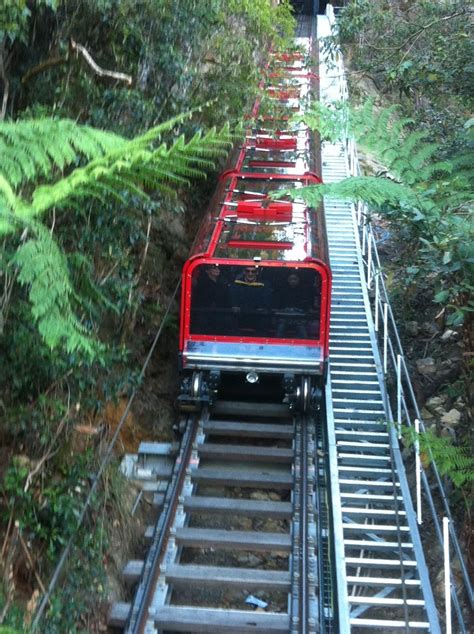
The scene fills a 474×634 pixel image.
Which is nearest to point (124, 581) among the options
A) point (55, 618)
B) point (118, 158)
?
point (55, 618)

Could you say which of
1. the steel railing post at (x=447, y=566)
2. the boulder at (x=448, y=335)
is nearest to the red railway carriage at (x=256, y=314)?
the boulder at (x=448, y=335)

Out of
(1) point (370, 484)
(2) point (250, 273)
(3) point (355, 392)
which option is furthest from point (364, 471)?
(2) point (250, 273)

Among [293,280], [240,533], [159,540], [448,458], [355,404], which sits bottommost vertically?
[240,533]

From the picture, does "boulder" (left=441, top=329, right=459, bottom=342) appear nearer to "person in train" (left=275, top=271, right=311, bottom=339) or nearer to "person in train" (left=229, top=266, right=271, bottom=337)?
"person in train" (left=275, top=271, right=311, bottom=339)

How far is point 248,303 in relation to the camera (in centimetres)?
918

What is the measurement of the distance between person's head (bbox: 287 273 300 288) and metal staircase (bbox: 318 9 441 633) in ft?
4.80

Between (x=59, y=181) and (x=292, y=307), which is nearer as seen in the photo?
(x=59, y=181)

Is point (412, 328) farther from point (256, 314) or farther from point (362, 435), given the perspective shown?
point (362, 435)

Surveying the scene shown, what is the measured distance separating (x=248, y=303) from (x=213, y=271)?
0.59 metres

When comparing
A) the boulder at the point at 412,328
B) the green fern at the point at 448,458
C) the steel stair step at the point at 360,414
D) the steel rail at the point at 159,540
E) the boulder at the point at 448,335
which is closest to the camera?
the steel rail at the point at 159,540

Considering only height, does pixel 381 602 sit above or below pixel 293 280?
below

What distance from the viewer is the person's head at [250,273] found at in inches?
357

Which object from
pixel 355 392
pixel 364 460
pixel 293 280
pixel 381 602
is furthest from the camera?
pixel 355 392

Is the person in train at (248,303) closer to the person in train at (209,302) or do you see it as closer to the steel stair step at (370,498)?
the person in train at (209,302)
